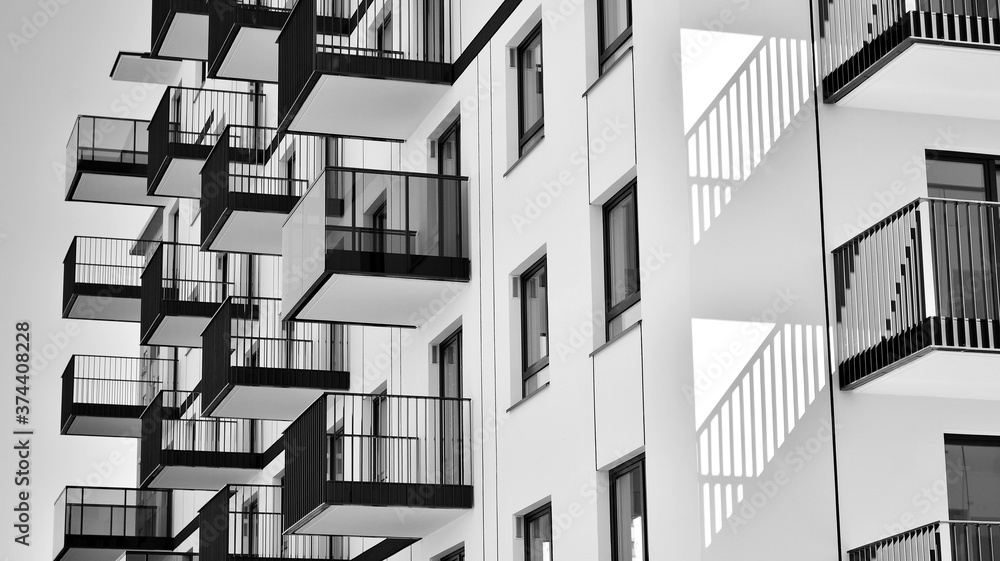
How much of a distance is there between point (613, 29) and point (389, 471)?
22.2 feet

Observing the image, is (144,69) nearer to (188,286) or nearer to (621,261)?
(188,286)

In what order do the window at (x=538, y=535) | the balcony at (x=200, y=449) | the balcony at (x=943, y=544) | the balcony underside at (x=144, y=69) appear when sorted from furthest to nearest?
the balcony underside at (x=144, y=69) < the balcony at (x=200, y=449) < the window at (x=538, y=535) < the balcony at (x=943, y=544)

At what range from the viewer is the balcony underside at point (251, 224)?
28766 millimetres

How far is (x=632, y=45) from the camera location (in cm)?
1692

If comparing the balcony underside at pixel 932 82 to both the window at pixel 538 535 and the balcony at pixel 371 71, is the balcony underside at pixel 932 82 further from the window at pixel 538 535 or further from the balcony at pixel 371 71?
the balcony at pixel 371 71

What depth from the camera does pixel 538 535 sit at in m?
19.1

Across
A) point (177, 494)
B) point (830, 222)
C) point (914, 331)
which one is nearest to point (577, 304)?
point (830, 222)

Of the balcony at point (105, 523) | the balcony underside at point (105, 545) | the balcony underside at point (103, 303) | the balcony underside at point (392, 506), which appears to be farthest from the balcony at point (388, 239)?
the balcony underside at point (105, 545)

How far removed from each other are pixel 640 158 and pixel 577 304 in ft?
7.54

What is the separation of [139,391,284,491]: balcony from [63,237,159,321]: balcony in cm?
397

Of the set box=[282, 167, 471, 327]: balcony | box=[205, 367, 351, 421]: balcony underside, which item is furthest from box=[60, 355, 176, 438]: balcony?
box=[282, 167, 471, 327]: balcony

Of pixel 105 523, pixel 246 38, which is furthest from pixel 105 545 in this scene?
pixel 246 38

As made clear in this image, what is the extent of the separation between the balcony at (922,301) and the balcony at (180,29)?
65.6 feet

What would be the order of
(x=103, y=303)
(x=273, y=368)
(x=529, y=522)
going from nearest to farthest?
(x=529, y=522) → (x=273, y=368) → (x=103, y=303)
